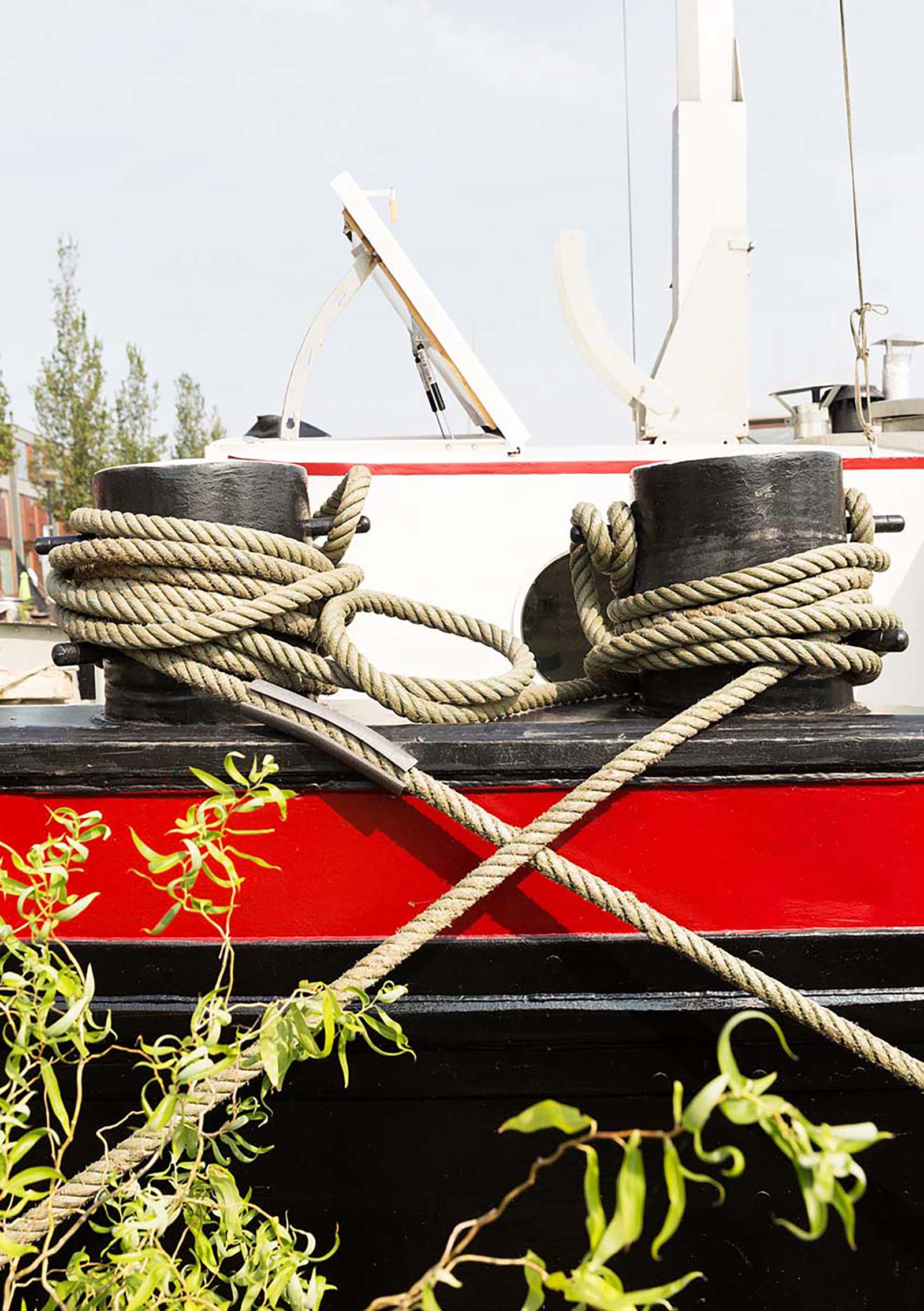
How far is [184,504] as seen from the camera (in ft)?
6.61

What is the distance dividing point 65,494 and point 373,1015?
71.8ft

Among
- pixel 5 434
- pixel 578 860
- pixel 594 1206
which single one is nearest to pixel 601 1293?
pixel 594 1206

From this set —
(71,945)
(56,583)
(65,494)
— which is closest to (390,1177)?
(71,945)

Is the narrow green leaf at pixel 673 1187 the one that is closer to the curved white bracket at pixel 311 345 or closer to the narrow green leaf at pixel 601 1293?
the narrow green leaf at pixel 601 1293

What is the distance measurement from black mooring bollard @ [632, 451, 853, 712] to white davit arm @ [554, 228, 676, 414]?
2.14 m

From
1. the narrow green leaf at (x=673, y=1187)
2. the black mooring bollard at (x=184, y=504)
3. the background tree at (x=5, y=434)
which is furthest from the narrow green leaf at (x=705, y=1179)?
the background tree at (x=5, y=434)

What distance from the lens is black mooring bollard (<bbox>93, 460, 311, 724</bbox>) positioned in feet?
6.61

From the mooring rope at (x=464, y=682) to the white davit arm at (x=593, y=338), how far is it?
81.2 inches

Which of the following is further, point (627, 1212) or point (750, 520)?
point (750, 520)

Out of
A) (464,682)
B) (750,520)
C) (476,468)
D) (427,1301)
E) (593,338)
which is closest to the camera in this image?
(427,1301)

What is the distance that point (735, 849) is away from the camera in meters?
1.87

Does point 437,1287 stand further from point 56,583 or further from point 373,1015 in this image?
point 56,583

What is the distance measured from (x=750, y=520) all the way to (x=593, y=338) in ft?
7.65

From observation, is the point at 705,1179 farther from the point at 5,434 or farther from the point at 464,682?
the point at 5,434
